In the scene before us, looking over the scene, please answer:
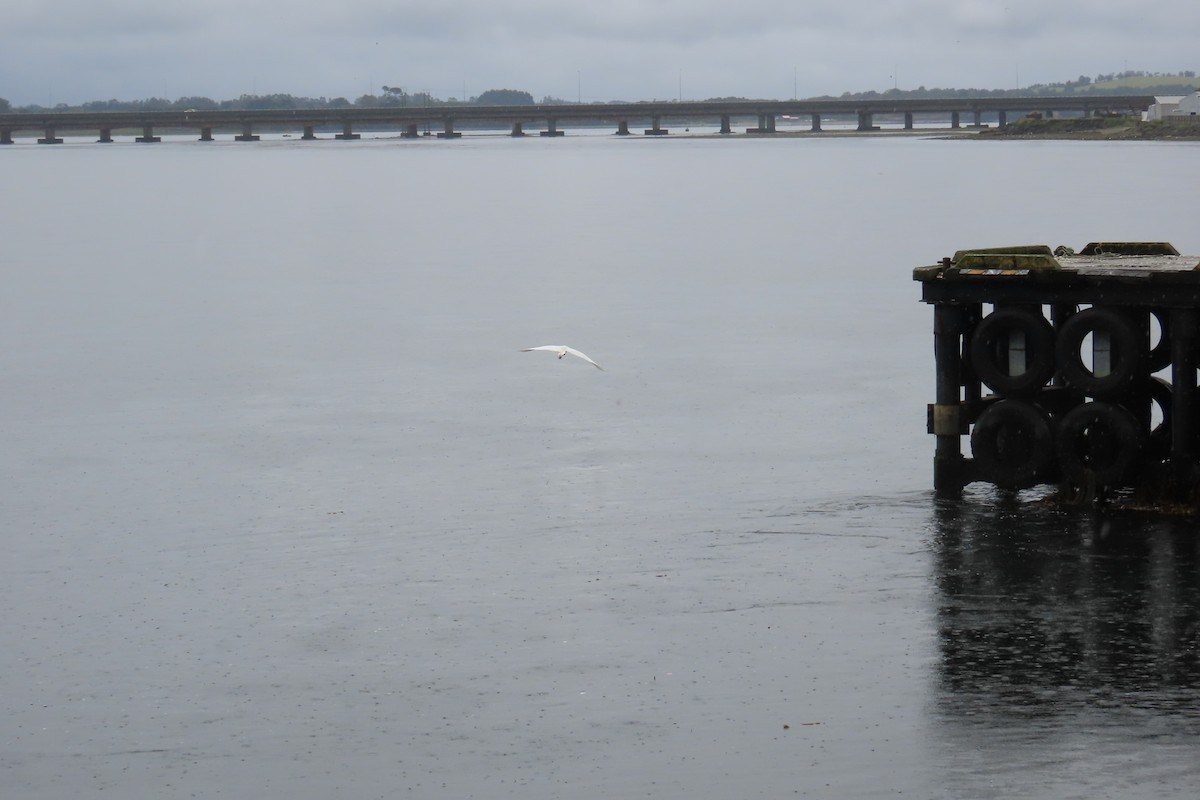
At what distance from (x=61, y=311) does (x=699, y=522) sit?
33.2m

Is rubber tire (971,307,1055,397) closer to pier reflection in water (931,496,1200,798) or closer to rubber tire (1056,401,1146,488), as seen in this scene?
rubber tire (1056,401,1146,488)

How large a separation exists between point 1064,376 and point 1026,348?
0.67 metres

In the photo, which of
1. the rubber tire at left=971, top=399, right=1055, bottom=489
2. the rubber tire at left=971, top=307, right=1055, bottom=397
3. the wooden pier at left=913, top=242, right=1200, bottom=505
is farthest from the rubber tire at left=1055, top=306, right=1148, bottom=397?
the rubber tire at left=971, top=399, right=1055, bottom=489

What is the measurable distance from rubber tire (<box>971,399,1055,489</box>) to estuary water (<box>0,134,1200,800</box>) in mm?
479

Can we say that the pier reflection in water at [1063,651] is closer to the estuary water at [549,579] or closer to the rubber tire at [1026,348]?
the estuary water at [549,579]

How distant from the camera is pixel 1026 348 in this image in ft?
77.6

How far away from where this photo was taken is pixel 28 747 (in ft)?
51.2

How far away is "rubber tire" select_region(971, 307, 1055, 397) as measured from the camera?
23.5 metres

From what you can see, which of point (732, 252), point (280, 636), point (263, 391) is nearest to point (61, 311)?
point (263, 391)

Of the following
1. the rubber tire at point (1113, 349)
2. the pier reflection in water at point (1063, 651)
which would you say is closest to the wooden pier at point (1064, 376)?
the rubber tire at point (1113, 349)

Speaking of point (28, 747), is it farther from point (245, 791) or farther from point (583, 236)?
point (583, 236)

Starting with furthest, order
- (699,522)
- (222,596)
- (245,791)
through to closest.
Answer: (699,522)
(222,596)
(245,791)

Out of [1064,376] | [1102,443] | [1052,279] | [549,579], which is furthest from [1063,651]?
[1052,279]

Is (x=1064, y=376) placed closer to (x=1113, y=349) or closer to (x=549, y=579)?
(x=1113, y=349)
